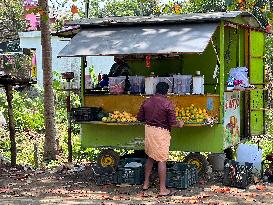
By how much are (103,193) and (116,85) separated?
218 centimetres

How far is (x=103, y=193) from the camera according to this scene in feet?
30.0

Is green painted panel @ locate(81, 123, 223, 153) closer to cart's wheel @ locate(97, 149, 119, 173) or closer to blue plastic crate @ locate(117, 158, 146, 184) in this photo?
cart's wheel @ locate(97, 149, 119, 173)

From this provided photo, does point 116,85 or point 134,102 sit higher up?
point 116,85

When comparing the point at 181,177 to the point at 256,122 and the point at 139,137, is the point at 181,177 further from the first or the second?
the point at 256,122

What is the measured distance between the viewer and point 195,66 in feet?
36.8

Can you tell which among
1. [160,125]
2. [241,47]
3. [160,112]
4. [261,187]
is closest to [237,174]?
[261,187]

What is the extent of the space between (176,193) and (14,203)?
8.55 feet

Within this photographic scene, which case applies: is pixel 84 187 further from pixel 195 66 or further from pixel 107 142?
pixel 195 66

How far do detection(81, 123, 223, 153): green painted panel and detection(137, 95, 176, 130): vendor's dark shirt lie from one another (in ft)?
3.19

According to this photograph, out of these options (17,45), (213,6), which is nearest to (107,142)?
(17,45)

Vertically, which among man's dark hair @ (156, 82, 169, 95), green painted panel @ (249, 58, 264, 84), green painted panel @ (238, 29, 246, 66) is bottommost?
man's dark hair @ (156, 82, 169, 95)

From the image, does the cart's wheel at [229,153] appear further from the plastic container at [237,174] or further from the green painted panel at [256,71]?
the plastic container at [237,174]

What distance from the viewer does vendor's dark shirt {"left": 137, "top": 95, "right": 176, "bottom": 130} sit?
29.3ft

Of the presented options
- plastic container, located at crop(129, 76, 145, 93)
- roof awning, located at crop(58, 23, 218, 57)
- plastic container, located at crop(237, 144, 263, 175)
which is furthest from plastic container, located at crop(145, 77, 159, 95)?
plastic container, located at crop(237, 144, 263, 175)
